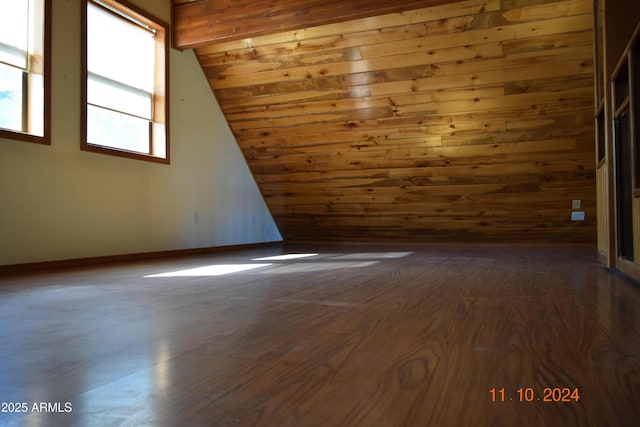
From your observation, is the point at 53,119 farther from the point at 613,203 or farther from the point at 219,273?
the point at 613,203

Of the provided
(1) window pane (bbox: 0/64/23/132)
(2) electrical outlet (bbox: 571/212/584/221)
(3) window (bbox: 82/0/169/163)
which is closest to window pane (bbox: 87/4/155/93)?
(3) window (bbox: 82/0/169/163)

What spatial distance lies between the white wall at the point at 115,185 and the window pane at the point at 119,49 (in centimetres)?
20

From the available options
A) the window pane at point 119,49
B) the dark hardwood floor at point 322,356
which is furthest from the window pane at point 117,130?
the dark hardwood floor at point 322,356

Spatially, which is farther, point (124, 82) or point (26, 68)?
point (124, 82)

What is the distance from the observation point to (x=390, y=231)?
19.3 feet

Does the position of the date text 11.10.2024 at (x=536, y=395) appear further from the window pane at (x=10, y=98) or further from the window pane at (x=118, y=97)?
the window pane at (x=118, y=97)

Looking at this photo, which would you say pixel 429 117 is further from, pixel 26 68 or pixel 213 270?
pixel 26 68

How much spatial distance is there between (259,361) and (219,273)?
1884 millimetres

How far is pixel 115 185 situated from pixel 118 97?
75cm

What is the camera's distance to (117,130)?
387cm

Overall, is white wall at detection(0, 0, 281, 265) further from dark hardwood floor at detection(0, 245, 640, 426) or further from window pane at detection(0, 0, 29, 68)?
dark hardwood floor at detection(0, 245, 640, 426)

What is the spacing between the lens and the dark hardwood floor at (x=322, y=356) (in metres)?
0.75

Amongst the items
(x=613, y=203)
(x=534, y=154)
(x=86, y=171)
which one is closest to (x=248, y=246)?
(x=86, y=171)

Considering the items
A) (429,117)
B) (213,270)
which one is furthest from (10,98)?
(429,117)
